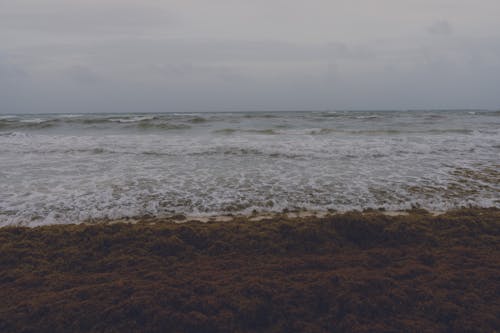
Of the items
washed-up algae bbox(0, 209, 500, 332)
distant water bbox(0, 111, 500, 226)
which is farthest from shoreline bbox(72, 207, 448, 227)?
washed-up algae bbox(0, 209, 500, 332)

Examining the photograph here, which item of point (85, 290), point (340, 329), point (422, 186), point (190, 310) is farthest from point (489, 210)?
point (85, 290)

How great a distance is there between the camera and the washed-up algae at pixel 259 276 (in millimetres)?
2201

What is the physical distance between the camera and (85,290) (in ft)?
8.41

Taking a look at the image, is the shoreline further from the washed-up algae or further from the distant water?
the washed-up algae

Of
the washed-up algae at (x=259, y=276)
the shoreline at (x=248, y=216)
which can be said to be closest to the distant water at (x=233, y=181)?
the shoreline at (x=248, y=216)

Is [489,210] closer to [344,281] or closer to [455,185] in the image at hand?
[455,185]

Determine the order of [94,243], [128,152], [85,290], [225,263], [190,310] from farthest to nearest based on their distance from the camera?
[128,152] < [94,243] < [225,263] < [85,290] < [190,310]

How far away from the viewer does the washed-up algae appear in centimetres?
220

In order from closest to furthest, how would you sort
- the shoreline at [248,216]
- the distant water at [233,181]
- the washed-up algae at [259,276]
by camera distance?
the washed-up algae at [259,276] < the shoreline at [248,216] < the distant water at [233,181]

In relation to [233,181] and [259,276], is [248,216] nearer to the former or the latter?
[259,276]

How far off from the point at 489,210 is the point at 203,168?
20.1ft

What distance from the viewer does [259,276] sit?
9.10 feet

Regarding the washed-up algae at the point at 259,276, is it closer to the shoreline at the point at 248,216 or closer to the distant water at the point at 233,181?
the shoreline at the point at 248,216

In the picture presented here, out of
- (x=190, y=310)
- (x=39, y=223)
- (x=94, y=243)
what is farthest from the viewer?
(x=39, y=223)
